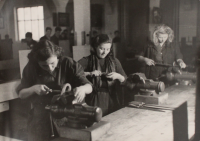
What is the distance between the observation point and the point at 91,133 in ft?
3.95

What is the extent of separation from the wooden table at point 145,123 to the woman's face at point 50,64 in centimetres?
46

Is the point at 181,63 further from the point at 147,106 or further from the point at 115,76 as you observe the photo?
the point at 115,76

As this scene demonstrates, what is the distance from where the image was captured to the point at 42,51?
4.41 feet

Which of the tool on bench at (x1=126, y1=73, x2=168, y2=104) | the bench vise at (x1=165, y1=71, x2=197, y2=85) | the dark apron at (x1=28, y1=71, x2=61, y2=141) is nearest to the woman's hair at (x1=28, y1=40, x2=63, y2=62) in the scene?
the dark apron at (x1=28, y1=71, x2=61, y2=141)

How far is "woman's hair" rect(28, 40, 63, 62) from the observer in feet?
4.40

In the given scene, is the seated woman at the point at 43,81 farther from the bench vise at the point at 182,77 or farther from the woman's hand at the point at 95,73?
the bench vise at the point at 182,77

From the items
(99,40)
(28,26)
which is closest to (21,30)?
(28,26)

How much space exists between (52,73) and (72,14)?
0.41 m

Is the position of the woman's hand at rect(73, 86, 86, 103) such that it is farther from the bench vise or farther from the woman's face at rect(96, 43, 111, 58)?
the bench vise

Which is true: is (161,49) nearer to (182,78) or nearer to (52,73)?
(182,78)

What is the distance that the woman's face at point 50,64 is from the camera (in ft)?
4.46

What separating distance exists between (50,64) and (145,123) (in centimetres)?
68

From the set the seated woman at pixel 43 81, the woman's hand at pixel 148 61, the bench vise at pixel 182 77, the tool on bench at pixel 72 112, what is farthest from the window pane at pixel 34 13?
the bench vise at pixel 182 77

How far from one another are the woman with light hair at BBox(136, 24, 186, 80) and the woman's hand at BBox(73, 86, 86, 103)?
669mm
